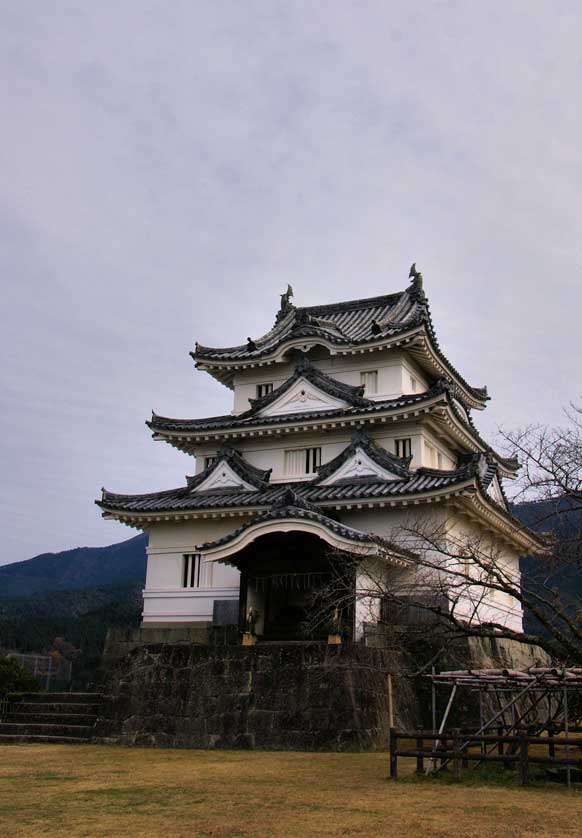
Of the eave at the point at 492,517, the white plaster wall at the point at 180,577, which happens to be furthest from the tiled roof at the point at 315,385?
the eave at the point at 492,517

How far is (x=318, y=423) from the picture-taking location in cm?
2703

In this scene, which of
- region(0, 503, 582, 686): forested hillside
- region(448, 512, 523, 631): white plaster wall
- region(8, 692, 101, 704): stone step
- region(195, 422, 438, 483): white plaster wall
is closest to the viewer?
region(0, 503, 582, 686): forested hillside

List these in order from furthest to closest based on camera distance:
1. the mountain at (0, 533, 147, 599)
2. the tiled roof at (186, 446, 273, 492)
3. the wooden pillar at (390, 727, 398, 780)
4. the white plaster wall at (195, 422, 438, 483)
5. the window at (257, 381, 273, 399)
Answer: the mountain at (0, 533, 147, 599) → the window at (257, 381, 273, 399) → the tiled roof at (186, 446, 273, 492) → the white plaster wall at (195, 422, 438, 483) → the wooden pillar at (390, 727, 398, 780)

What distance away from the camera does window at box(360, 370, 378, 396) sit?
28.5m

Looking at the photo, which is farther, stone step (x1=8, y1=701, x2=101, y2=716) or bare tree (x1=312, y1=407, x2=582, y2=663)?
stone step (x1=8, y1=701, x2=101, y2=716)

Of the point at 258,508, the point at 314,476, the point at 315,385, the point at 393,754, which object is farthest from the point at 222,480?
the point at 393,754

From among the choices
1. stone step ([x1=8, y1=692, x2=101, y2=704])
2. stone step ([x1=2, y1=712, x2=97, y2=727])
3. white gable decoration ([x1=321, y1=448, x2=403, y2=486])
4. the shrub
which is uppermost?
white gable decoration ([x1=321, y1=448, x2=403, y2=486])

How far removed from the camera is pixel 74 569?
17662cm

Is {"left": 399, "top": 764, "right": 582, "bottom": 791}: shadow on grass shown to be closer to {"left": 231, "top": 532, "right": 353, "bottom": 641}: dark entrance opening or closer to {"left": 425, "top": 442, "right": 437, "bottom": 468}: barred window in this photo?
{"left": 231, "top": 532, "right": 353, "bottom": 641}: dark entrance opening

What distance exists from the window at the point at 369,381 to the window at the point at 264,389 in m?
3.65

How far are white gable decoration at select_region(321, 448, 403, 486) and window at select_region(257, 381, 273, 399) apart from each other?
5699mm

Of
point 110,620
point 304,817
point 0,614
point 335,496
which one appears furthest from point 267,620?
point 0,614

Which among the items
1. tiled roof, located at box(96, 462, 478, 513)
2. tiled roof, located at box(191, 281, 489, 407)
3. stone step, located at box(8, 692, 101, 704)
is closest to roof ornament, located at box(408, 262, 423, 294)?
tiled roof, located at box(191, 281, 489, 407)

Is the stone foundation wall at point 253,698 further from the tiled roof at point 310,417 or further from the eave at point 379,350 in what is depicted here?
the eave at point 379,350
